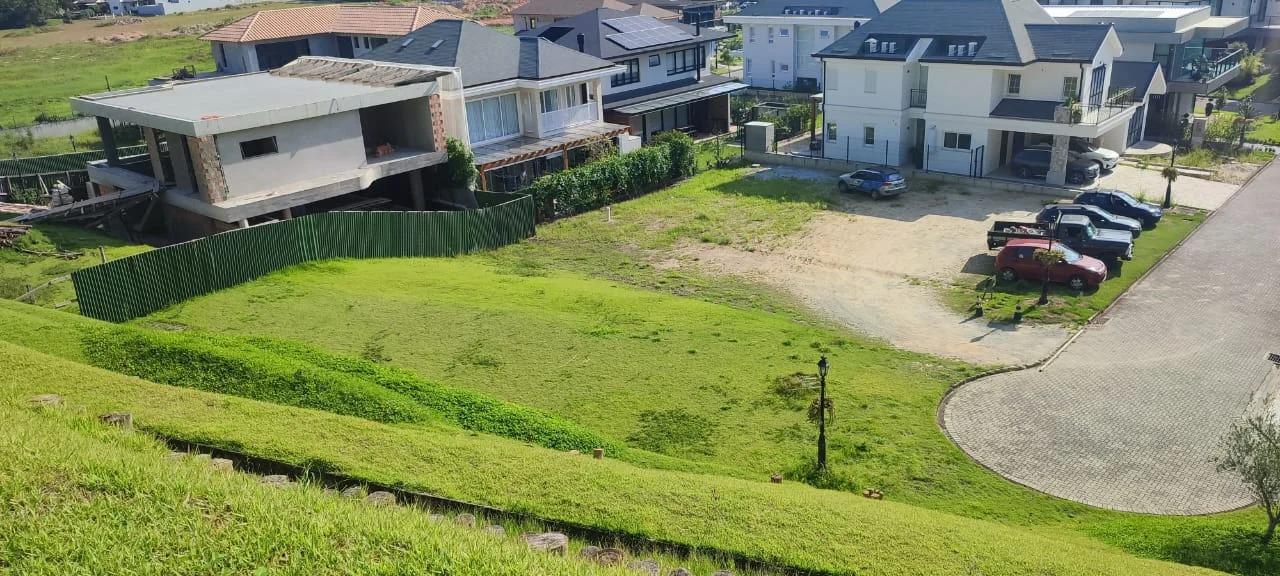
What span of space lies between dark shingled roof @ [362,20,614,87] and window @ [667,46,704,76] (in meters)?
9.84

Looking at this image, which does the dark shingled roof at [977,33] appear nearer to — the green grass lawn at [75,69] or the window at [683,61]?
the window at [683,61]

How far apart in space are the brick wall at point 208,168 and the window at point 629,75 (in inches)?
917

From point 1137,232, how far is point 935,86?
12272mm

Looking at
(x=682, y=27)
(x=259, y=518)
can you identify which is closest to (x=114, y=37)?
(x=682, y=27)

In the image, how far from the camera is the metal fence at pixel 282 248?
22.7 metres

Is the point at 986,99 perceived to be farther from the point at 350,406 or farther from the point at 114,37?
the point at 114,37

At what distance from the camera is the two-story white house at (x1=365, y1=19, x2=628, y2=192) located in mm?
38375

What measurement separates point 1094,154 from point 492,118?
2675 cm

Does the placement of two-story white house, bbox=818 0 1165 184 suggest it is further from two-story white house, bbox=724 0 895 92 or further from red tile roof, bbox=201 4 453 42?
red tile roof, bbox=201 4 453 42

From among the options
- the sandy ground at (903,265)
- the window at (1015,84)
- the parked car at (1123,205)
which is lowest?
the sandy ground at (903,265)

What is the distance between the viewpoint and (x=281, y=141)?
31141mm

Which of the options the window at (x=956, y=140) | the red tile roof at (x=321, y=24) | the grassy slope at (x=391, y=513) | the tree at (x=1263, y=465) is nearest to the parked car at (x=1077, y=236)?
the window at (x=956, y=140)

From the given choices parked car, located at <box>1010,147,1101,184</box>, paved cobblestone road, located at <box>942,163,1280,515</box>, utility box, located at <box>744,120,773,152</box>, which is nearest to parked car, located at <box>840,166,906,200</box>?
parked car, located at <box>1010,147,1101,184</box>

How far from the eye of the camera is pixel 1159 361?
2172 cm
